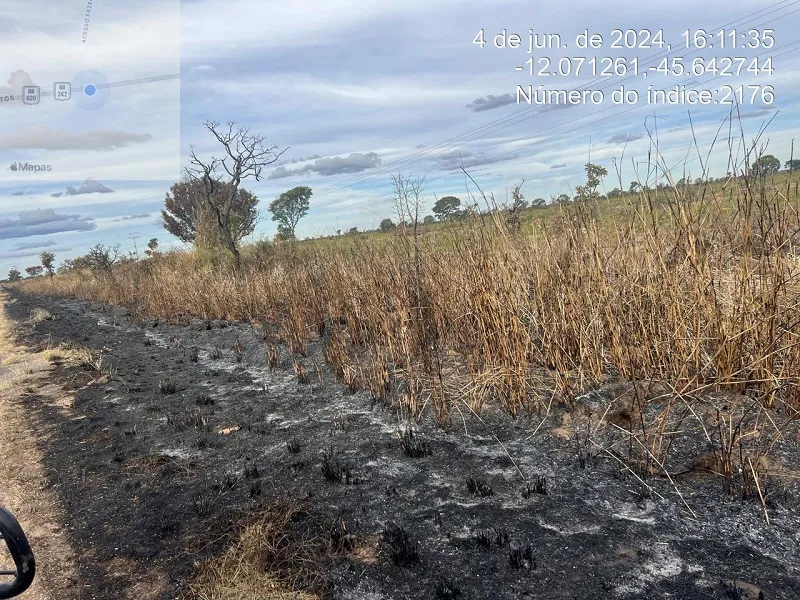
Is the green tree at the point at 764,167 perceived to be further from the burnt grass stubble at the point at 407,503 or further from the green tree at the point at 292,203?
the green tree at the point at 292,203

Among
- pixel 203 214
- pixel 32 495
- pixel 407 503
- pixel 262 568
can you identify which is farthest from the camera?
pixel 203 214

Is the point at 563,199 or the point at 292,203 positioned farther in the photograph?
the point at 292,203

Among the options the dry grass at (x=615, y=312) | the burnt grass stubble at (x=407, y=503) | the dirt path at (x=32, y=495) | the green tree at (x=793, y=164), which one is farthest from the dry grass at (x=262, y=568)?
the green tree at (x=793, y=164)

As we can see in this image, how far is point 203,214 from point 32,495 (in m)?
15.4

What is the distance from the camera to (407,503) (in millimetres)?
3146

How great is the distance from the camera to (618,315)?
152 inches

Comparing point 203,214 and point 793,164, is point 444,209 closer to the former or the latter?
point 793,164

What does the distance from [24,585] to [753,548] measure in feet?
9.45

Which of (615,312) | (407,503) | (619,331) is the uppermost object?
(615,312)

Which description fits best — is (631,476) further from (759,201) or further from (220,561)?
(220,561)

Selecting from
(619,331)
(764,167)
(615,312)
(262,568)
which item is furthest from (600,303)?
(262,568)

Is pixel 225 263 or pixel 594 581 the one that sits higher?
pixel 225 263

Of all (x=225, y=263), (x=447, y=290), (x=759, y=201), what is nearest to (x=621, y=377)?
(x=759, y=201)

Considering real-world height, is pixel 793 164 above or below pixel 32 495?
above
